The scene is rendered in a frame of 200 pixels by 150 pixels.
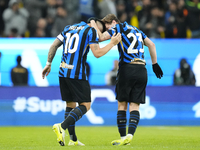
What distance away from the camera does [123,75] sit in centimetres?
662

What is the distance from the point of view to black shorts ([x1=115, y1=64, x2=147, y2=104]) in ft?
21.5

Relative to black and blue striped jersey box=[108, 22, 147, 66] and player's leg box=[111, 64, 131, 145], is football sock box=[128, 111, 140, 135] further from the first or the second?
black and blue striped jersey box=[108, 22, 147, 66]

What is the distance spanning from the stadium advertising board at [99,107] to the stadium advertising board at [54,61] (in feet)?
1.37

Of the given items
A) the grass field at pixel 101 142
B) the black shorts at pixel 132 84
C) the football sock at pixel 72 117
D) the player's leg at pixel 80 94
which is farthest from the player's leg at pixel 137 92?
the football sock at pixel 72 117

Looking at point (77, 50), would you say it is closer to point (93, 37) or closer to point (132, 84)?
point (93, 37)

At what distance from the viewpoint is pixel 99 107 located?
1210 cm

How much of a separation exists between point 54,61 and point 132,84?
20.2 ft

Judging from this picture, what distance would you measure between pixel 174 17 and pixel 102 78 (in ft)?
13.7

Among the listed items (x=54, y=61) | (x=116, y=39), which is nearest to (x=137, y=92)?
(x=116, y=39)

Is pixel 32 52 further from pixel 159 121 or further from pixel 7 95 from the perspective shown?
pixel 159 121

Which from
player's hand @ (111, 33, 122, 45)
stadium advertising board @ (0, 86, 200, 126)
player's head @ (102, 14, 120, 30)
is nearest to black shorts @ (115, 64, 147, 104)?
player's hand @ (111, 33, 122, 45)

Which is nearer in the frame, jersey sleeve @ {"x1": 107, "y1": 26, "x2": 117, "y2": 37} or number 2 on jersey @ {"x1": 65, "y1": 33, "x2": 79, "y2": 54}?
number 2 on jersey @ {"x1": 65, "y1": 33, "x2": 79, "y2": 54}

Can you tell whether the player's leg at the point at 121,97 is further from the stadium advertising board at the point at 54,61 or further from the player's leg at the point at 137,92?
the stadium advertising board at the point at 54,61

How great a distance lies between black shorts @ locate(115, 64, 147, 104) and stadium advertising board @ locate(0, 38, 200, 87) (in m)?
5.78
